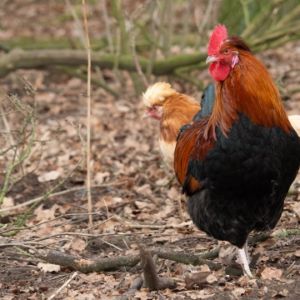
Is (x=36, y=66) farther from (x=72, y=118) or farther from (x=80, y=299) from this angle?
(x=80, y=299)

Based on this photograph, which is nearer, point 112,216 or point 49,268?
point 49,268

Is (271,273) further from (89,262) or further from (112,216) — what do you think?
(112,216)

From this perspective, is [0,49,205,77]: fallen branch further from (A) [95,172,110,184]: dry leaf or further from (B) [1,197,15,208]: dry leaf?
(B) [1,197,15,208]: dry leaf

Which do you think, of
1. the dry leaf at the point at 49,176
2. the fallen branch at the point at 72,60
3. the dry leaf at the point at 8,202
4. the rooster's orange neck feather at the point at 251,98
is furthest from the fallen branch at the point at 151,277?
the fallen branch at the point at 72,60

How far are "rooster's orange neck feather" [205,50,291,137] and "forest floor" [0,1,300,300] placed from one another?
0.92 metres

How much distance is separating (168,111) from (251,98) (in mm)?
2452

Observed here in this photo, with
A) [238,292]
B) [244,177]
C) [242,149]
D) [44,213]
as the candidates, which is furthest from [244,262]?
[44,213]

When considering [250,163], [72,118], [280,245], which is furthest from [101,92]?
[250,163]

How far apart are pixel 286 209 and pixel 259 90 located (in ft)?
5.80

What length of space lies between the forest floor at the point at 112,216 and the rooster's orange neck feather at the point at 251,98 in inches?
36.2

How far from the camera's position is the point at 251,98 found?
4.71 metres

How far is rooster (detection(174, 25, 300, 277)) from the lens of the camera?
4.65m

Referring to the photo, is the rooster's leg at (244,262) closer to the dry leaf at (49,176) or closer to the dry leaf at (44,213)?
the dry leaf at (44,213)

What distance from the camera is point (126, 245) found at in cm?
584
